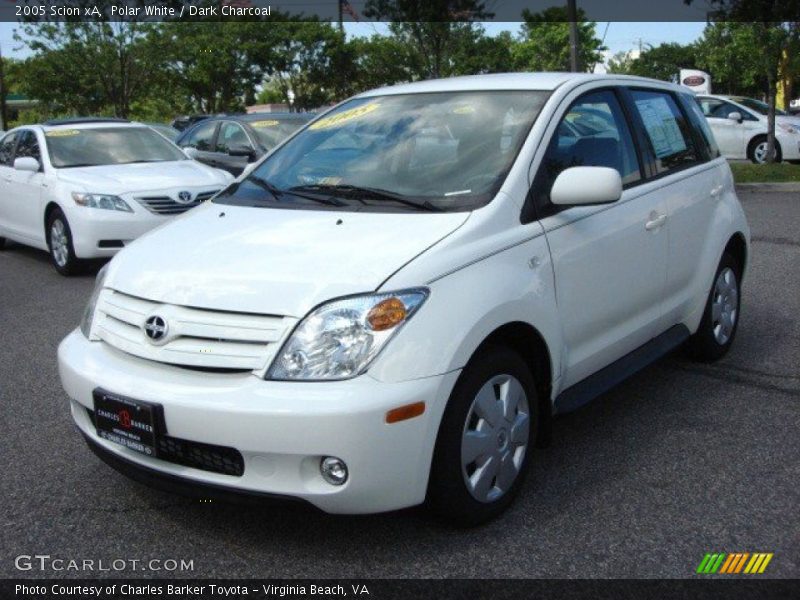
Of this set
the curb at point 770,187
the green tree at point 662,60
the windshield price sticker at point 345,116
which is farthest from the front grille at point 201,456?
the green tree at point 662,60

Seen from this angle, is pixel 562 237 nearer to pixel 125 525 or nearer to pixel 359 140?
pixel 359 140

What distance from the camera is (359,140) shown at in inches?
169

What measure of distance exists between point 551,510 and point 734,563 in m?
0.69

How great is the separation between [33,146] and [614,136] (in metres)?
7.61

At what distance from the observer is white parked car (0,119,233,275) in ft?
29.2

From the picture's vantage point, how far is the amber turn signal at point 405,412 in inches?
116

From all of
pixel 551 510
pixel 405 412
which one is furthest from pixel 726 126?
pixel 405 412

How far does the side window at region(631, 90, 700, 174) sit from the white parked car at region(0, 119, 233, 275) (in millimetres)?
5357

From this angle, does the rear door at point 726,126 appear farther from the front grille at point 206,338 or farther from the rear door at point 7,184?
the front grille at point 206,338

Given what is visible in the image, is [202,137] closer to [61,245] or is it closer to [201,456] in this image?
[61,245]

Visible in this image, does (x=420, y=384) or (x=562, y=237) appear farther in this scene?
→ (x=562, y=237)

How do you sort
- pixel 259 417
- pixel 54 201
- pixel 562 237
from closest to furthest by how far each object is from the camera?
1. pixel 259 417
2. pixel 562 237
3. pixel 54 201
